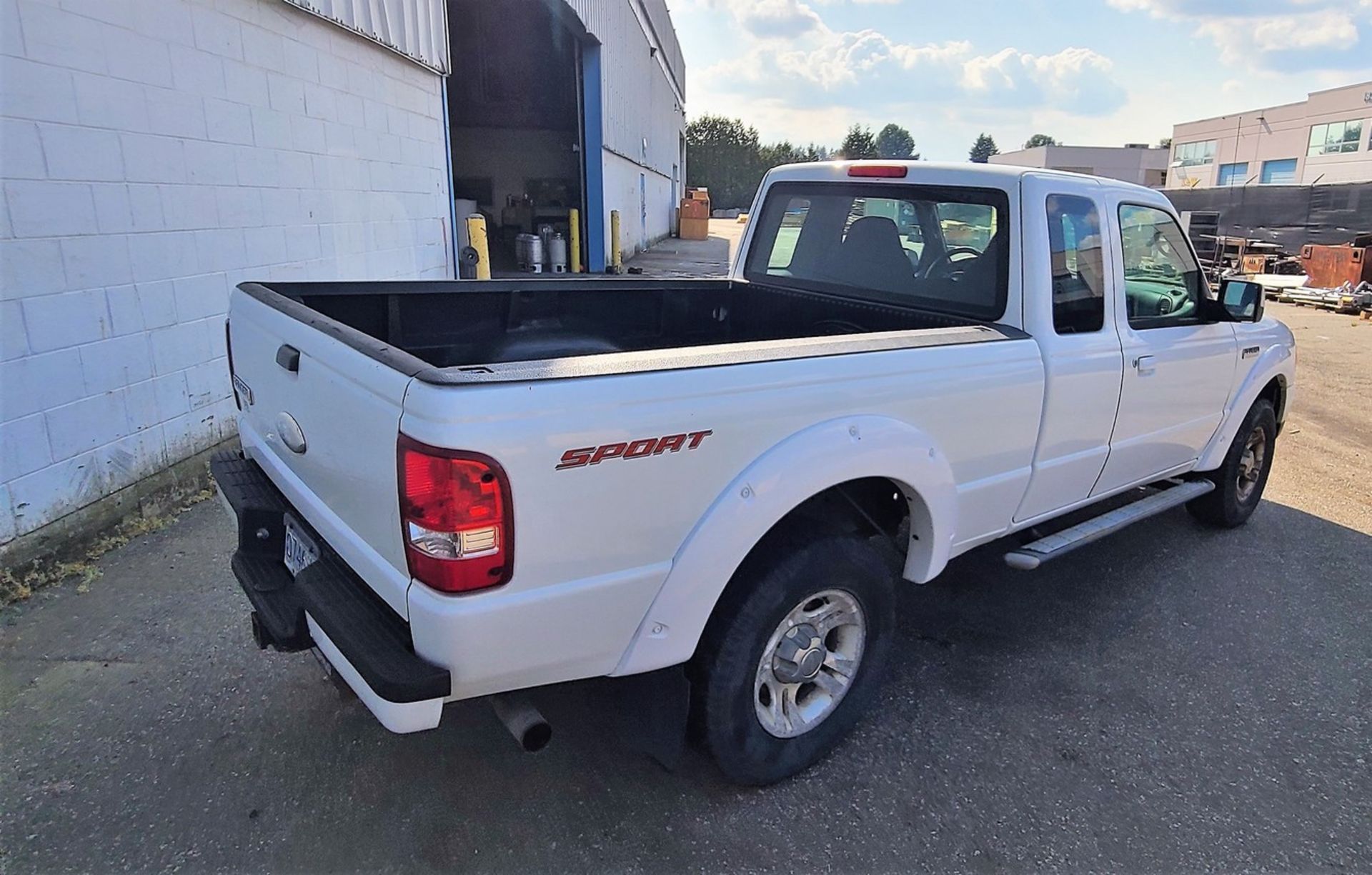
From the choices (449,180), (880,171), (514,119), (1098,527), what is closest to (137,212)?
(880,171)

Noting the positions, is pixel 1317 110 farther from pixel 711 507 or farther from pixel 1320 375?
pixel 711 507

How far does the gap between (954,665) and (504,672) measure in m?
2.20

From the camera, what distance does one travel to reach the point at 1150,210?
399 cm

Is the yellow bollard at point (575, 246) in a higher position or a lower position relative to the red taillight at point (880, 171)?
lower

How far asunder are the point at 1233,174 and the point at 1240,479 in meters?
69.4

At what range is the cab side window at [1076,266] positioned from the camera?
11.0 feet

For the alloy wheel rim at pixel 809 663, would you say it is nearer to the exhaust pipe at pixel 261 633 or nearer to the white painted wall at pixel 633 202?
the exhaust pipe at pixel 261 633

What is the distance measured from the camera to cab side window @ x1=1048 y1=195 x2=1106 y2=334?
131 inches

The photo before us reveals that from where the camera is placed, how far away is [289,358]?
2.43m

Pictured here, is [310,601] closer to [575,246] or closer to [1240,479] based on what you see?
[1240,479]

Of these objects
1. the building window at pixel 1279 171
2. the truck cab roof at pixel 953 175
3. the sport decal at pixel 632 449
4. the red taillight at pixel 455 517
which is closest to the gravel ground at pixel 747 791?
the red taillight at pixel 455 517

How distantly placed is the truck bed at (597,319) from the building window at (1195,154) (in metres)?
72.9

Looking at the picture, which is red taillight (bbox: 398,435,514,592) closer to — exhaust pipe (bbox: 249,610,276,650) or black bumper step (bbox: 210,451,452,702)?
black bumper step (bbox: 210,451,452,702)

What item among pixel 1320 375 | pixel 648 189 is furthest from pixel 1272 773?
pixel 648 189
